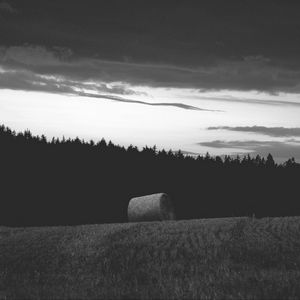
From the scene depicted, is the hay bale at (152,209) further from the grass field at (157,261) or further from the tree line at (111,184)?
the tree line at (111,184)

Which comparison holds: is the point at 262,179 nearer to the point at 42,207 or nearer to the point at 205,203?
the point at 205,203

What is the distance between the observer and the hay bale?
3194 cm

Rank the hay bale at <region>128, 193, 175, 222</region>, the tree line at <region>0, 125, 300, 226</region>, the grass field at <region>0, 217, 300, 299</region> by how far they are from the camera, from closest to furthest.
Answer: the grass field at <region>0, 217, 300, 299</region> < the hay bale at <region>128, 193, 175, 222</region> < the tree line at <region>0, 125, 300, 226</region>

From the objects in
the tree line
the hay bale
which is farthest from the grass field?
the tree line

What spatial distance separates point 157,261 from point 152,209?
15.2m

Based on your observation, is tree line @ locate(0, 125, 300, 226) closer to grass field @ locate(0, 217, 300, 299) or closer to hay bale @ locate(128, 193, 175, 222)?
hay bale @ locate(128, 193, 175, 222)

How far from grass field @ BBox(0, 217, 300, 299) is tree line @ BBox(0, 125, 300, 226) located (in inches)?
920

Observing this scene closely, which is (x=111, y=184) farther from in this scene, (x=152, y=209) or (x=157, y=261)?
(x=157, y=261)

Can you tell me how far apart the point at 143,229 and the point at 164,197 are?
31.1 ft

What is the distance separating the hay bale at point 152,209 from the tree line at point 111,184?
13.9 metres

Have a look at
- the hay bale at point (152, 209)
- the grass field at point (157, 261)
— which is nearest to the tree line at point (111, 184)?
the hay bale at point (152, 209)

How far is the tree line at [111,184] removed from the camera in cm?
4841

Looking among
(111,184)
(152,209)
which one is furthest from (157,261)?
(111,184)

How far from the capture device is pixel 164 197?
32688 mm
